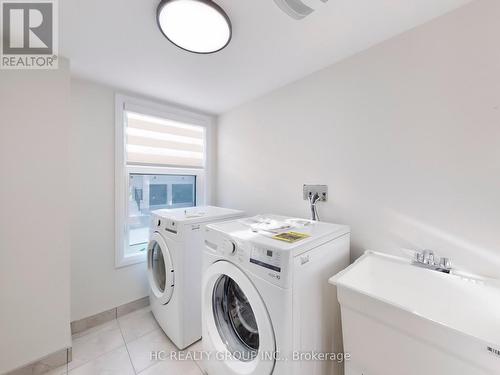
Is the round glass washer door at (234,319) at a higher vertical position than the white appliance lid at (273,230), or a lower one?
lower

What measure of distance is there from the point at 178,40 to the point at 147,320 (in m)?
2.35

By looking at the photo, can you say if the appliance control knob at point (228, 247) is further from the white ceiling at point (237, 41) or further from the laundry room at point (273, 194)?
the white ceiling at point (237, 41)

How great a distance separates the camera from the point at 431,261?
1036 millimetres

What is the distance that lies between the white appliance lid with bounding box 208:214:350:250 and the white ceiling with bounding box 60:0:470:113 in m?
1.20

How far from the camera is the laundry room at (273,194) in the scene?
91cm

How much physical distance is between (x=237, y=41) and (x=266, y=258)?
1326 millimetres

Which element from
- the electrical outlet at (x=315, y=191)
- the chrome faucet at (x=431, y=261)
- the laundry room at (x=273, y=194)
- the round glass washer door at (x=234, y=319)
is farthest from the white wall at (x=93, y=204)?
the chrome faucet at (x=431, y=261)

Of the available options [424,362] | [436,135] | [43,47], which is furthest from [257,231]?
[43,47]

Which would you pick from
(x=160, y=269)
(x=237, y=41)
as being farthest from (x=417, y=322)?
(x=160, y=269)

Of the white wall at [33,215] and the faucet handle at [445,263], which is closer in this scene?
the faucet handle at [445,263]

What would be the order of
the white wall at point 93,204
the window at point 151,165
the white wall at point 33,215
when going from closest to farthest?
the white wall at point 33,215
the white wall at point 93,204
the window at point 151,165

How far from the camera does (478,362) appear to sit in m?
0.62

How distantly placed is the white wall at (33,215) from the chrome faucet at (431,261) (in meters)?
2.33

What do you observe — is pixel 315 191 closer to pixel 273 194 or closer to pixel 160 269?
pixel 273 194
